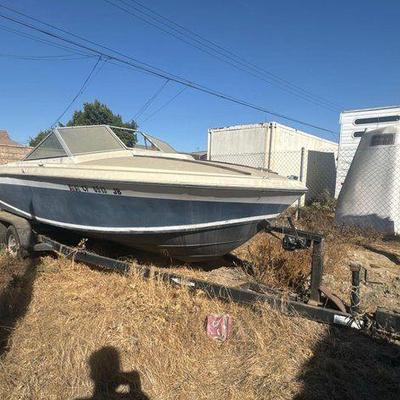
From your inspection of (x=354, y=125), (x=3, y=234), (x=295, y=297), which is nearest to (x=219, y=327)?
(x=295, y=297)

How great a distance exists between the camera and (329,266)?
16.3ft

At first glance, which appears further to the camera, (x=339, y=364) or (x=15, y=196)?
(x=15, y=196)

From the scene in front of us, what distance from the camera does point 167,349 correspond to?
3.18 m

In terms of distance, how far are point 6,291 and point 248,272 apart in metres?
2.67

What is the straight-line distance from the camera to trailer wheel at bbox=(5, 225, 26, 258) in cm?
516

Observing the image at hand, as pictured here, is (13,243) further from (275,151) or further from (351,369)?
(275,151)

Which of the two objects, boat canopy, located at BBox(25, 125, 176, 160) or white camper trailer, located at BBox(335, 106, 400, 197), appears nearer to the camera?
boat canopy, located at BBox(25, 125, 176, 160)

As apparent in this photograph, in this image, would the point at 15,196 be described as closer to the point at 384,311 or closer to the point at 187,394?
the point at 187,394

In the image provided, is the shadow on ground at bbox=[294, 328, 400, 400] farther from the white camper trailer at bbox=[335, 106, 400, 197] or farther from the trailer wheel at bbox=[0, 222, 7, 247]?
the white camper trailer at bbox=[335, 106, 400, 197]

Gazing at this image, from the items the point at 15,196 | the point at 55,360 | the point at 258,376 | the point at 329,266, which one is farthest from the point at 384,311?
the point at 15,196

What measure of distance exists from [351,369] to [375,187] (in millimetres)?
6034

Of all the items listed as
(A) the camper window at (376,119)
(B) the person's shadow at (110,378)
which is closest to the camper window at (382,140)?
(A) the camper window at (376,119)

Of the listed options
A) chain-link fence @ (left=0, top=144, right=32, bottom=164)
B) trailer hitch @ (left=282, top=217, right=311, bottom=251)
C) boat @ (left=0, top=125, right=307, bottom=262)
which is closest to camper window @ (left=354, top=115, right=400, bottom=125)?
boat @ (left=0, top=125, right=307, bottom=262)

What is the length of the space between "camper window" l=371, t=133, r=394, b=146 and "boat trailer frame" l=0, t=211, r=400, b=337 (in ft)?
17.0
